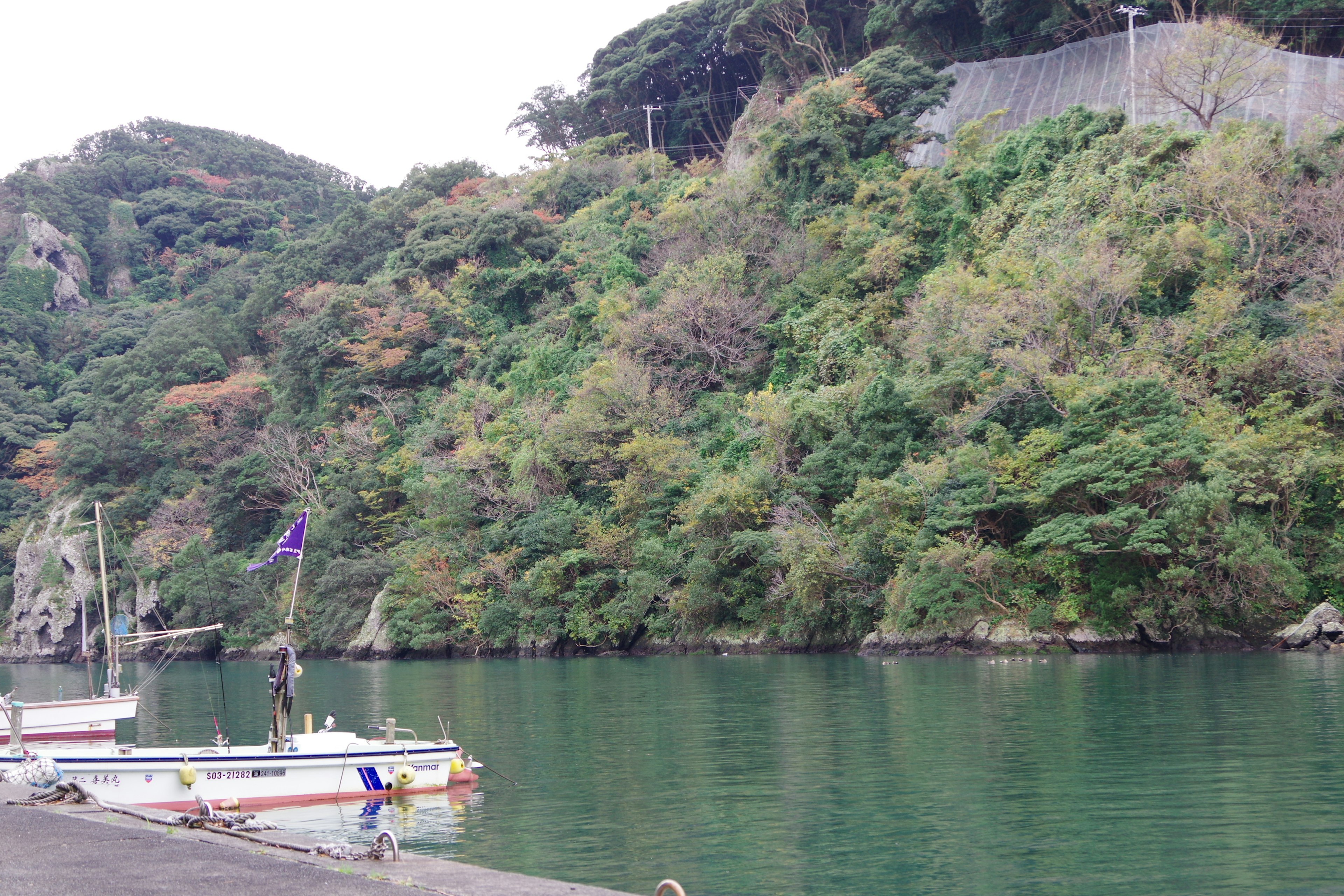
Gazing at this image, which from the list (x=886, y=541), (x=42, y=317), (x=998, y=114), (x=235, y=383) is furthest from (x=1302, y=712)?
(x=42, y=317)

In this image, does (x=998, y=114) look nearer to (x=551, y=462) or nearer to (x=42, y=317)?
(x=551, y=462)

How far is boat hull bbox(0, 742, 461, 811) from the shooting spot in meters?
15.6

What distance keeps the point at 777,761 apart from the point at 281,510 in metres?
51.1

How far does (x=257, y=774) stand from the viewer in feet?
53.1

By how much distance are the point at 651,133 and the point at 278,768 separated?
208 ft

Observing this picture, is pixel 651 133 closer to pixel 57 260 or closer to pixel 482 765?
pixel 57 260

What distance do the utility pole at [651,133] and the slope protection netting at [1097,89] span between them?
57.9ft

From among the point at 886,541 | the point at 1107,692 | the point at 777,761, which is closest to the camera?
the point at 777,761

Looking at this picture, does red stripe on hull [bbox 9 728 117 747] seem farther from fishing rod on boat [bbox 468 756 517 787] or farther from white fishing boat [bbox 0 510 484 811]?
fishing rod on boat [bbox 468 756 517 787]

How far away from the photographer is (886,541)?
36.6 metres

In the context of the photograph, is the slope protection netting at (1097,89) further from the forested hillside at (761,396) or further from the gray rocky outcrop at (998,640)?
the gray rocky outcrop at (998,640)

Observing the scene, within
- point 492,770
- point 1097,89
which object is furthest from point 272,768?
point 1097,89

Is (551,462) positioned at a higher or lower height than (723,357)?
lower

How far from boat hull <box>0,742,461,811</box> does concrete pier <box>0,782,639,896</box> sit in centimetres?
418
